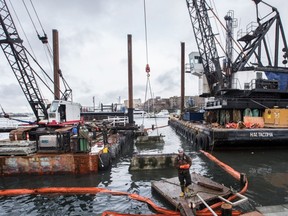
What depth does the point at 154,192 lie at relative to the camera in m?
10.1

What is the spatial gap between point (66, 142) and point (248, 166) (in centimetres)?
1145

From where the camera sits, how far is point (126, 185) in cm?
1141

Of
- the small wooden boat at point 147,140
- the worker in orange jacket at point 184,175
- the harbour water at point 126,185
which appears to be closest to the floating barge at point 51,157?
the harbour water at point 126,185

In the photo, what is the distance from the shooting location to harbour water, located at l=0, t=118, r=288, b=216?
344 inches

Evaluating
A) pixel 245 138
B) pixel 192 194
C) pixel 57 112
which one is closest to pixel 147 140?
pixel 245 138

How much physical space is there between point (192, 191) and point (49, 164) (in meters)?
8.13

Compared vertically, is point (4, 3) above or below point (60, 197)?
above

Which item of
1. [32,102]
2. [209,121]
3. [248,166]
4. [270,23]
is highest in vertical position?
[270,23]

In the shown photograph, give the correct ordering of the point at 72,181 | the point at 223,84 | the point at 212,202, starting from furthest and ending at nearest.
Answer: the point at 223,84 < the point at 72,181 < the point at 212,202

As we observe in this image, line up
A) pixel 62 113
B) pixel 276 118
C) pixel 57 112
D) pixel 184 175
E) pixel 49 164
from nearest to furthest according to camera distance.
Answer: pixel 184 175 < pixel 49 164 < pixel 57 112 < pixel 62 113 < pixel 276 118

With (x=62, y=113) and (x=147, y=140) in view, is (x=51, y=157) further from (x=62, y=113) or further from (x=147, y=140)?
(x=147, y=140)

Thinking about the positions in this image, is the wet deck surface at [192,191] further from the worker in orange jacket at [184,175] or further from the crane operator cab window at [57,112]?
the crane operator cab window at [57,112]

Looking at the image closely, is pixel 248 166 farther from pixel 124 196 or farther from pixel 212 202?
pixel 124 196

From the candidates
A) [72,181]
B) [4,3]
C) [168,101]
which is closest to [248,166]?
[72,181]
